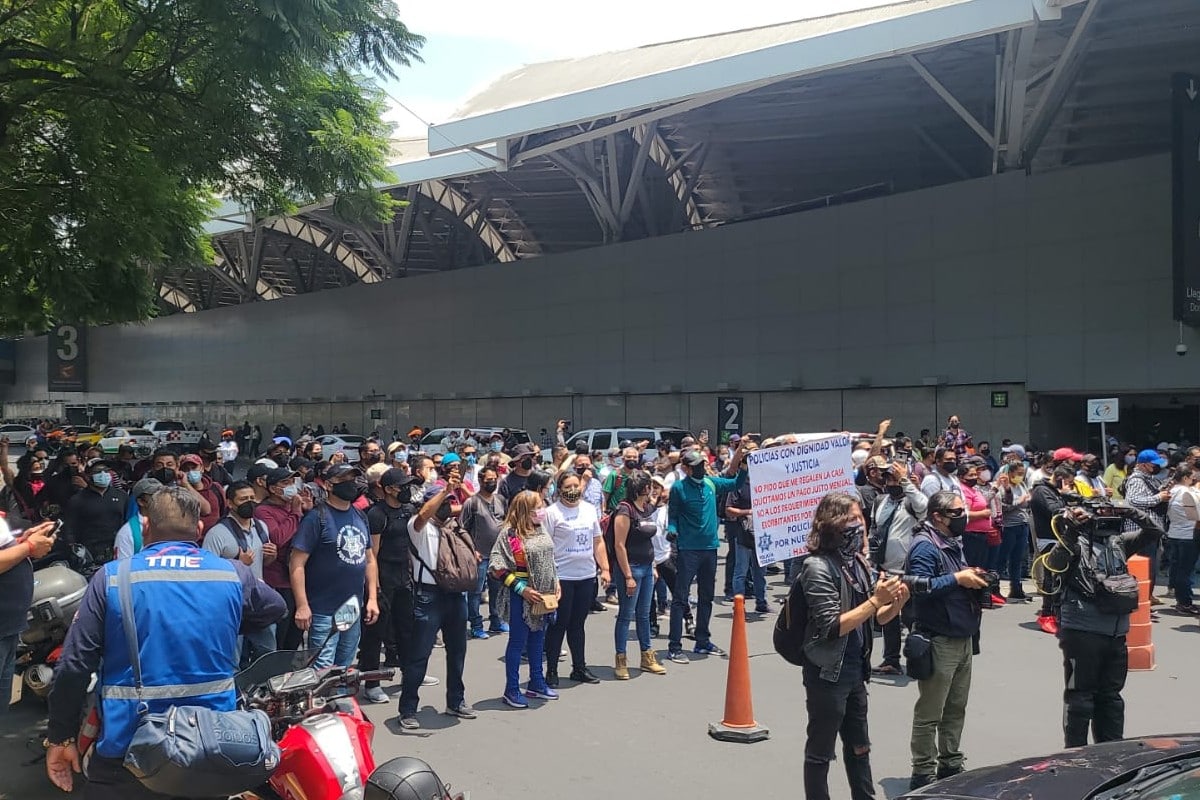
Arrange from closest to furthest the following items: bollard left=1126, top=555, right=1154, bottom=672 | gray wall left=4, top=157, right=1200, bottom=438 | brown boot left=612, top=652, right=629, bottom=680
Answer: brown boot left=612, top=652, right=629, bottom=680 → bollard left=1126, top=555, right=1154, bottom=672 → gray wall left=4, top=157, right=1200, bottom=438

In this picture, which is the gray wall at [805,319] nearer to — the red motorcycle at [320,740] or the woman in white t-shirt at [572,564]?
the woman in white t-shirt at [572,564]

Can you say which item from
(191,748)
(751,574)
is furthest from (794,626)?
(751,574)

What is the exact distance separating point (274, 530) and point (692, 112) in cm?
2575

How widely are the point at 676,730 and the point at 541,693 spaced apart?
131 centimetres

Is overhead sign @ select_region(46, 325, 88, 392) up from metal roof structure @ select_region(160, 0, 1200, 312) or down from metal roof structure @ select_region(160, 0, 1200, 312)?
down

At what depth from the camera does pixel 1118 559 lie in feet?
18.9

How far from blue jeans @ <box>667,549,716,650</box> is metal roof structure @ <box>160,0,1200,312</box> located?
9133mm

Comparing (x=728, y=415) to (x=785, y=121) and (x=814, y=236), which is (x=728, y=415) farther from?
(x=785, y=121)

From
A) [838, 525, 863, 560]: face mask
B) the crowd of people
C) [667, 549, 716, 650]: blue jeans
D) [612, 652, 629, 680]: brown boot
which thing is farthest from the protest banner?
[838, 525, 863, 560]: face mask

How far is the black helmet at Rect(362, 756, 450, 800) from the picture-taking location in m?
3.89

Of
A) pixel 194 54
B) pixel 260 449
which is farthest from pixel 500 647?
pixel 260 449

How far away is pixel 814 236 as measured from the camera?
2986cm

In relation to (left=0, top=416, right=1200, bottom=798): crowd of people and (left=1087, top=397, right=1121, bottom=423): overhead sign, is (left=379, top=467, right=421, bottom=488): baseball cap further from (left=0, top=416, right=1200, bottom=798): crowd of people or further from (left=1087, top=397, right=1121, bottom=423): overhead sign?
(left=1087, top=397, right=1121, bottom=423): overhead sign

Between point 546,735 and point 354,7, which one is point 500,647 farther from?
point 354,7
